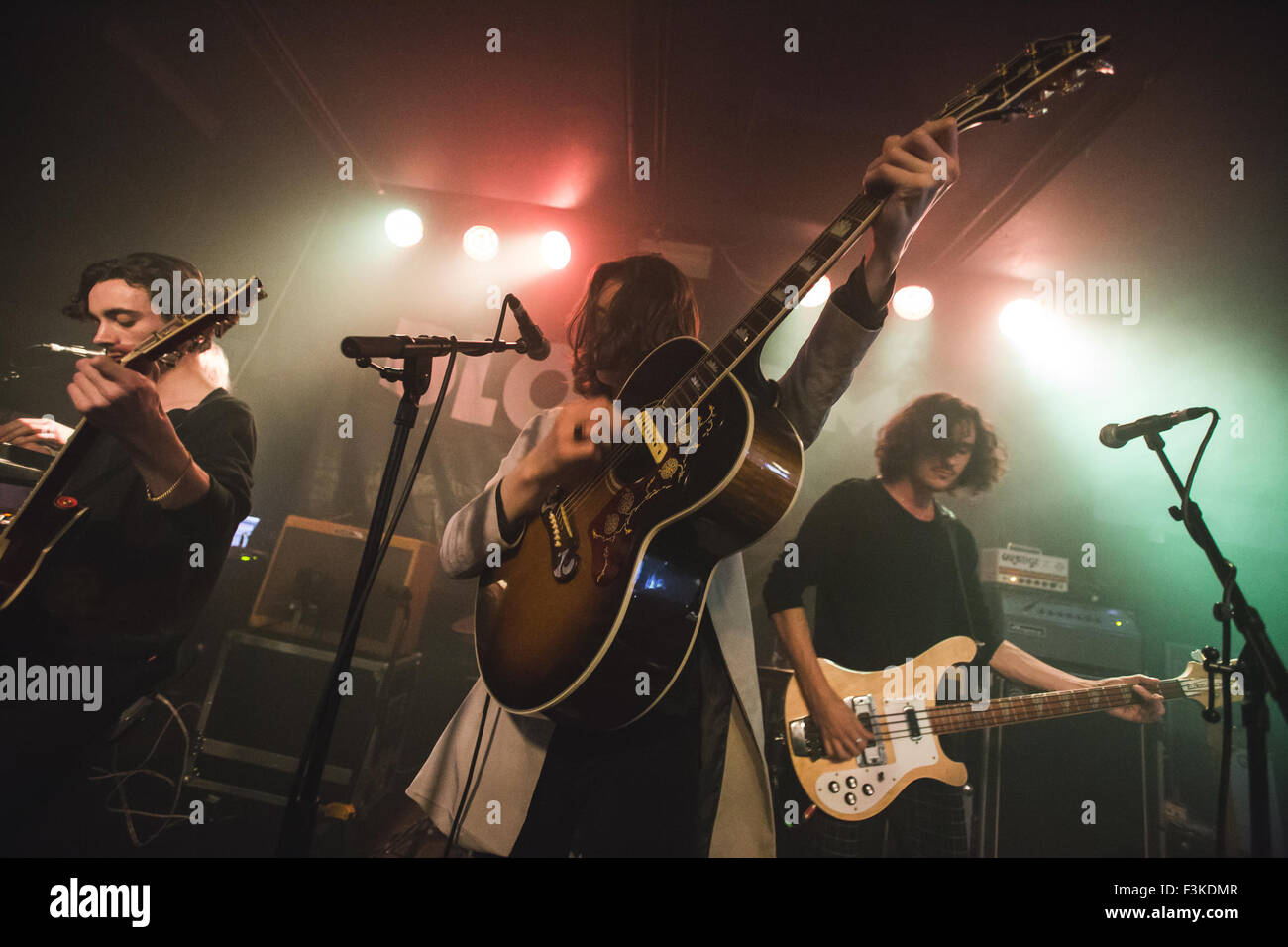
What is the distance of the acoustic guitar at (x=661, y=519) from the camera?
125 centimetres

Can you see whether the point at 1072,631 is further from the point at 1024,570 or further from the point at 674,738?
the point at 674,738

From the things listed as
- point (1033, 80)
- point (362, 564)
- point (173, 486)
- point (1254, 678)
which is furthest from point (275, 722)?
point (1254, 678)

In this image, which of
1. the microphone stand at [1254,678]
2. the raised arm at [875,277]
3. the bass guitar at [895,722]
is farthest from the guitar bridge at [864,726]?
the raised arm at [875,277]

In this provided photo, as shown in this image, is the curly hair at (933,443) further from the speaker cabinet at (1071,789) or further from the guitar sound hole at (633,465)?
the guitar sound hole at (633,465)

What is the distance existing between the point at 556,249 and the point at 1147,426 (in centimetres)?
386

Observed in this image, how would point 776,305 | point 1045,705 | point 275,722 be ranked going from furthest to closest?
1. point 275,722
2. point 1045,705
3. point 776,305

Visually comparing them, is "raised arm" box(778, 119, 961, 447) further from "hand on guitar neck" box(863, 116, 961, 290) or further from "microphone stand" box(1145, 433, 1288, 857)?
"microphone stand" box(1145, 433, 1288, 857)

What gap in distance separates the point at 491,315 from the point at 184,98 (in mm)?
2245

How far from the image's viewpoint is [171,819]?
9.73 feet

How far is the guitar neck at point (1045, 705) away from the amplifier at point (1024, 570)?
2.72ft

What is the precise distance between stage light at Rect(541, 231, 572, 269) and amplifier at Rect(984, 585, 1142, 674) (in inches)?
150

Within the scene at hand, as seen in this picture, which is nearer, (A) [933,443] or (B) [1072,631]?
(A) [933,443]

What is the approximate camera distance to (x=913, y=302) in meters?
4.63

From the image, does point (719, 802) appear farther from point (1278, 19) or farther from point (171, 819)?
point (1278, 19)
